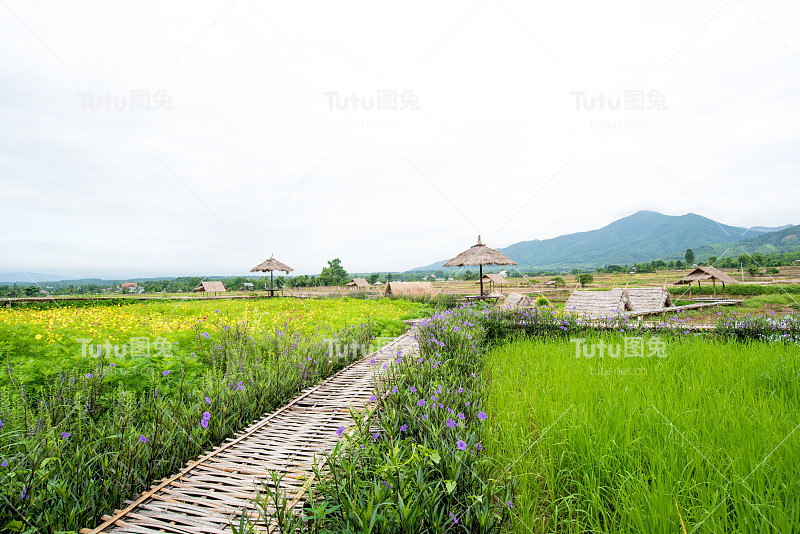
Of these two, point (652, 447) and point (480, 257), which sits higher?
point (480, 257)

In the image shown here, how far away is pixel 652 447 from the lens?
2523mm

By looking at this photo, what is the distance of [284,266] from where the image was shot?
81.0 ft

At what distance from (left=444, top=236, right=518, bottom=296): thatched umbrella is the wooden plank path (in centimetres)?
946

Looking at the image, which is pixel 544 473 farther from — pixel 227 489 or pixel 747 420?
pixel 227 489

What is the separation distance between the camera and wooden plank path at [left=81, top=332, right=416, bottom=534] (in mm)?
2055

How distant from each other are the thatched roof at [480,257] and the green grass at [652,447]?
333 inches

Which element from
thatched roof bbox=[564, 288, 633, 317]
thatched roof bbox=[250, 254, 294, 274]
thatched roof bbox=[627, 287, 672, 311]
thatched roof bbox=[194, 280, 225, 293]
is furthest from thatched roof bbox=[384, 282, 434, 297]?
thatched roof bbox=[194, 280, 225, 293]

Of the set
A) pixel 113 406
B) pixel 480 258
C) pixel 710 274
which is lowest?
pixel 113 406

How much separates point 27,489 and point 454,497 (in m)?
2.44

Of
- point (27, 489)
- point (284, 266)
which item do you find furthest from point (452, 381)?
point (284, 266)

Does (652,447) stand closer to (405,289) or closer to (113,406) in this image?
(113,406)

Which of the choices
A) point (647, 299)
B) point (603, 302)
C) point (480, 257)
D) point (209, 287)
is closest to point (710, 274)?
point (647, 299)

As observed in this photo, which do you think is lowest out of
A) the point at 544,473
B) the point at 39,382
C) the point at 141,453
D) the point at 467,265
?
the point at 544,473

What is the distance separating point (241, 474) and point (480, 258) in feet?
37.0
